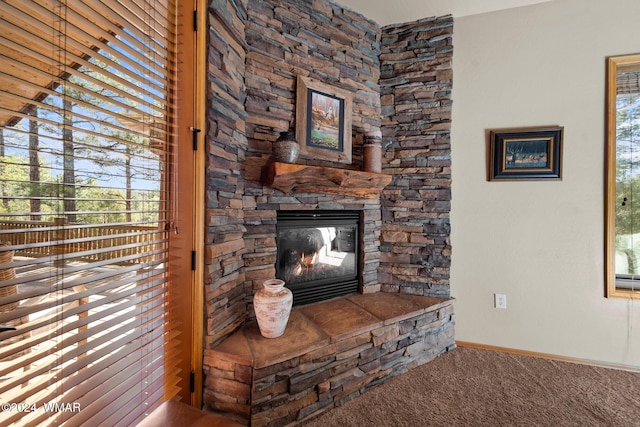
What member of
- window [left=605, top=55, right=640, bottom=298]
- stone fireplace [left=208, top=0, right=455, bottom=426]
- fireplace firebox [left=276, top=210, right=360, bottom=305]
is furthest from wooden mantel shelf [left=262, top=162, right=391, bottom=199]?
window [left=605, top=55, right=640, bottom=298]

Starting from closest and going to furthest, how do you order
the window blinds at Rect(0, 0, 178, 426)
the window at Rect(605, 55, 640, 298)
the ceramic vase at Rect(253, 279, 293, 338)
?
the window blinds at Rect(0, 0, 178, 426) → the ceramic vase at Rect(253, 279, 293, 338) → the window at Rect(605, 55, 640, 298)

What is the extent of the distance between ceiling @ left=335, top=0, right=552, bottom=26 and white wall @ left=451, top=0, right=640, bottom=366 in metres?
0.08

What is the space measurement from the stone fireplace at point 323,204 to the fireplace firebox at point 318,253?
0.02 meters

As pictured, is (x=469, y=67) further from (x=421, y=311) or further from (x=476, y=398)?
(x=476, y=398)

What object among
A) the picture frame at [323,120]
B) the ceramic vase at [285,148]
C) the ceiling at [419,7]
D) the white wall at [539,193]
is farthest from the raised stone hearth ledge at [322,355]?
the ceiling at [419,7]

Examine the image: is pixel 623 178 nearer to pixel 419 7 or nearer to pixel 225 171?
pixel 419 7

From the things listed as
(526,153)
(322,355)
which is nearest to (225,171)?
(322,355)

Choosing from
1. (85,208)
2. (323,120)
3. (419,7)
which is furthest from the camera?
(419,7)

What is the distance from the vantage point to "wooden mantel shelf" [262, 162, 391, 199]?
175 cm

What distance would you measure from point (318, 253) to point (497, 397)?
63.0 inches

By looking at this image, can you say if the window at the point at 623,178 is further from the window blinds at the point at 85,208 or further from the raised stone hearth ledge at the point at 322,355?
the window blinds at the point at 85,208

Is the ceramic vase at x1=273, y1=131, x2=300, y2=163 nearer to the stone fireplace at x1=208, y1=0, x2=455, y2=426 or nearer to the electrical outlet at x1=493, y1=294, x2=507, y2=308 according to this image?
the stone fireplace at x1=208, y1=0, x2=455, y2=426

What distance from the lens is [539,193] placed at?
7.61 ft

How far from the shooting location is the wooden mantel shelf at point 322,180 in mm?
1755
